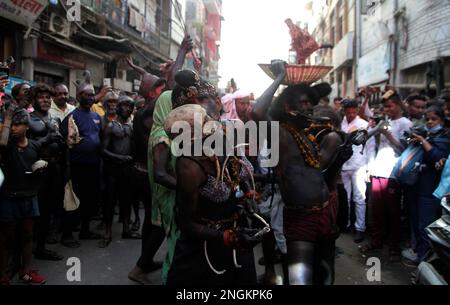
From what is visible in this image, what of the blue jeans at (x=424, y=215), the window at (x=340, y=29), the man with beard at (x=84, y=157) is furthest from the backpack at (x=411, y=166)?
the window at (x=340, y=29)

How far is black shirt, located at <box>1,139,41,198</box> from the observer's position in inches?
141

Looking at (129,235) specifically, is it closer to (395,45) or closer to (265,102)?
(265,102)

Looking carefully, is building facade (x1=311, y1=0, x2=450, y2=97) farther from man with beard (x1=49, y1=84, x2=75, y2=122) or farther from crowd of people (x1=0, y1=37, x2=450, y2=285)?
man with beard (x1=49, y1=84, x2=75, y2=122)

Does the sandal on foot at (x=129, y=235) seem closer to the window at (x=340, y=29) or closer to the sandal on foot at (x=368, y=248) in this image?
the sandal on foot at (x=368, y=248)

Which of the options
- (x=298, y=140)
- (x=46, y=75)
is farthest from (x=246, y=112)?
(x=46, y=75)

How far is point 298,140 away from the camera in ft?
9.60

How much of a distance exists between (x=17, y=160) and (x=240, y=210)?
2.35 m

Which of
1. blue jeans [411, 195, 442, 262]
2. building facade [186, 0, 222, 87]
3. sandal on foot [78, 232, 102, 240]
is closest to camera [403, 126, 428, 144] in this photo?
blue jeans [411, 195, 442, 262]

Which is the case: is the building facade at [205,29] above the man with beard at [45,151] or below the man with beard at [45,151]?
above

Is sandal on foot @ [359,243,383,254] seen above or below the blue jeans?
below

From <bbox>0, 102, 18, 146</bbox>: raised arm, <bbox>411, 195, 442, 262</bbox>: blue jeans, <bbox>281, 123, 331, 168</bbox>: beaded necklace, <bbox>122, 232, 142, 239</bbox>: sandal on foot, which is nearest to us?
<bbox>281, 123, 331, 168</bbox>: beaded necklace

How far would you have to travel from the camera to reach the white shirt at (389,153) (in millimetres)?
4891

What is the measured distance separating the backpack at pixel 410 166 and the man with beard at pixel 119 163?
129 inches
